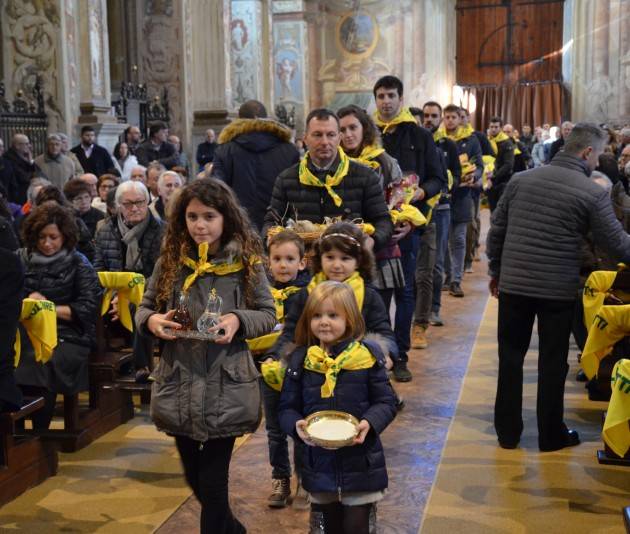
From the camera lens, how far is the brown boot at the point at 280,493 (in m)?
4.46

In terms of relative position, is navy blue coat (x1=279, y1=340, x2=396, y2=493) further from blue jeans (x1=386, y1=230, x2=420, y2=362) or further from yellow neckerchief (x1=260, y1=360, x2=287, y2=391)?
blue jeans (x1=386, y1=230, x2=420, y2=362)

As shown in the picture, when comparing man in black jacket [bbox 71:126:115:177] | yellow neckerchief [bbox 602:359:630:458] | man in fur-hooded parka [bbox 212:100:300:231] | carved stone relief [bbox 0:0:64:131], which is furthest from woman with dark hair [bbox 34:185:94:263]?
carved stone relief [bbox 0:0:64:131]

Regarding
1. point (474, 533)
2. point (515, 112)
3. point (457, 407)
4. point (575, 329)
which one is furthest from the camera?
point (515, 112)

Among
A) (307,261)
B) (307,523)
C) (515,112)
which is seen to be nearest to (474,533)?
(307,523)

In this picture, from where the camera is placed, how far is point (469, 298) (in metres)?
10.1

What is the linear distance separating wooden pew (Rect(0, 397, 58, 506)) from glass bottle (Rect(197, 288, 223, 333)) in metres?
1.73

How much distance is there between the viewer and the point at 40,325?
5152 millimetres

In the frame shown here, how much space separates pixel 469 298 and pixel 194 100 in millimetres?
8275

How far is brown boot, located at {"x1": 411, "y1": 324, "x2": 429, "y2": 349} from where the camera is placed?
777cm

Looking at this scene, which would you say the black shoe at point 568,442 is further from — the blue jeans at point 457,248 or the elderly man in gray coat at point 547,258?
the blue jeans at point 457,248

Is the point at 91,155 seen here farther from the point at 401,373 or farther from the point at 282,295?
the point at 282,295

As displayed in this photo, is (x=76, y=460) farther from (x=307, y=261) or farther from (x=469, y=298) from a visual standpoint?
(x=469, y=298)

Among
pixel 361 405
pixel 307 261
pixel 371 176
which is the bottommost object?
pixel 361 405

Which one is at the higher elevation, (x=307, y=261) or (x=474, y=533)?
(x=307, y=261)
